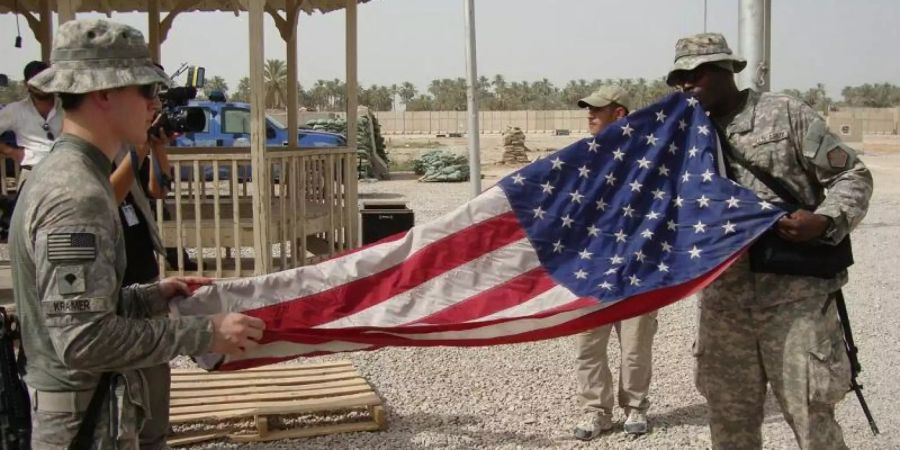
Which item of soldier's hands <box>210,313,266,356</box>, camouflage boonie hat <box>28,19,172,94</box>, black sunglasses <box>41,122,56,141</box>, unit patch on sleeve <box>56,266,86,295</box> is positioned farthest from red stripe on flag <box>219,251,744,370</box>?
black sunglasses <box>41,122,56,141</box>

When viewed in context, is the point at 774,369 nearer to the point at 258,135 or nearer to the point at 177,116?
the point at 177,116

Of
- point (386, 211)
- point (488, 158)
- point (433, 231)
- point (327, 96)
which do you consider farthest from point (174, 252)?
point (327, 96)

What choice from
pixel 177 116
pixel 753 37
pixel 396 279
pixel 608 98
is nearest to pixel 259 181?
pixel 177 116

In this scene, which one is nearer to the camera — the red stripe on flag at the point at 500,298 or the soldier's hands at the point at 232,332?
the soldier's hands at the point at 232,332

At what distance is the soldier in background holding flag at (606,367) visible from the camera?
5.23 m

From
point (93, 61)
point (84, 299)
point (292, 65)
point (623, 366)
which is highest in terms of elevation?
point (292, 65)

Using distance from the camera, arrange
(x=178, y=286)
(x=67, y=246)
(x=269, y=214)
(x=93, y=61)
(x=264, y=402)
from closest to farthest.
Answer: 1. (x=67, y=246)
2. (x=93, y=61)
3. (x=178, y=286)
4. (x=264, y=402)
5. (x=269, y=214)

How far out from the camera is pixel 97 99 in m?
2.28

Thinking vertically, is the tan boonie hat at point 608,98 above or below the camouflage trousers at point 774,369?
above

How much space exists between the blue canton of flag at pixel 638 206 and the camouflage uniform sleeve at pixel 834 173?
206 millimetres

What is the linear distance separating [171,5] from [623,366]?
861cm

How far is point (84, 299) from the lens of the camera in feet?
6.93

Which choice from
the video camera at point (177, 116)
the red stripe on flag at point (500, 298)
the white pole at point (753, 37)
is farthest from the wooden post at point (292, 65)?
the red stripe on flag at point (500, 298)

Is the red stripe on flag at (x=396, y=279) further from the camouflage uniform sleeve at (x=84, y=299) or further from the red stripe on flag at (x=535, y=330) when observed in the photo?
the camouflage uniform sleeve at (x=84, y=299)
